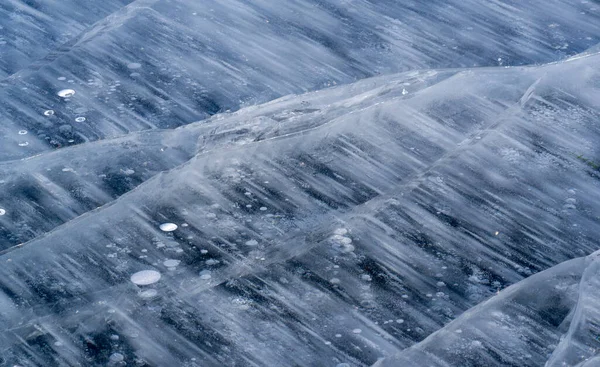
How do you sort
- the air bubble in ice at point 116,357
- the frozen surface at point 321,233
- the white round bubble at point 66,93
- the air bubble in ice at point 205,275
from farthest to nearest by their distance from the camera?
the white round bubble at point 66,93
the air bubble in ice at point 205,275
the frozen surface at point 321,233
the air bubble in ice at point 116,357

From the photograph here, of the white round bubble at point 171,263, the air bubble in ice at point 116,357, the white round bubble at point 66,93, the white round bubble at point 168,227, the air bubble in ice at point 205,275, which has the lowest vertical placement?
the air bubble in ice at point 116,357

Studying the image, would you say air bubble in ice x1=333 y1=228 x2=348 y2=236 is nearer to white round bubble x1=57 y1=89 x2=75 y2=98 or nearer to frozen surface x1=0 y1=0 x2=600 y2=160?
frozen surface x1=0 y1=0 x2=600 y2=160

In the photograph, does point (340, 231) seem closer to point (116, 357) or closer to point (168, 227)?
point (168, 227)

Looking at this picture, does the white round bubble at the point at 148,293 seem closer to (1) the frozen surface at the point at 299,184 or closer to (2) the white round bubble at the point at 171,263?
(1) the frozen surface at the point at 299,184

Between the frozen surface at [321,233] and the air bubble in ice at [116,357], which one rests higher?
the frozen surface at [321,233]

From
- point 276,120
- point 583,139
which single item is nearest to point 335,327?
point 276,120

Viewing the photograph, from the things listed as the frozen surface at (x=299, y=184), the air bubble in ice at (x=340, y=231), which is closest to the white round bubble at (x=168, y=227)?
the frozen surface at (x=299, y=184)

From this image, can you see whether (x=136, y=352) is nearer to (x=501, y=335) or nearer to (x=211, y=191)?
(x=211, y=191)

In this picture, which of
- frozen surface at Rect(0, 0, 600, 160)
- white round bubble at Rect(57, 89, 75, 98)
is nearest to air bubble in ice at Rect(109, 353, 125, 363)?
frozen surface at Rect(0, 0, 600, 160)
